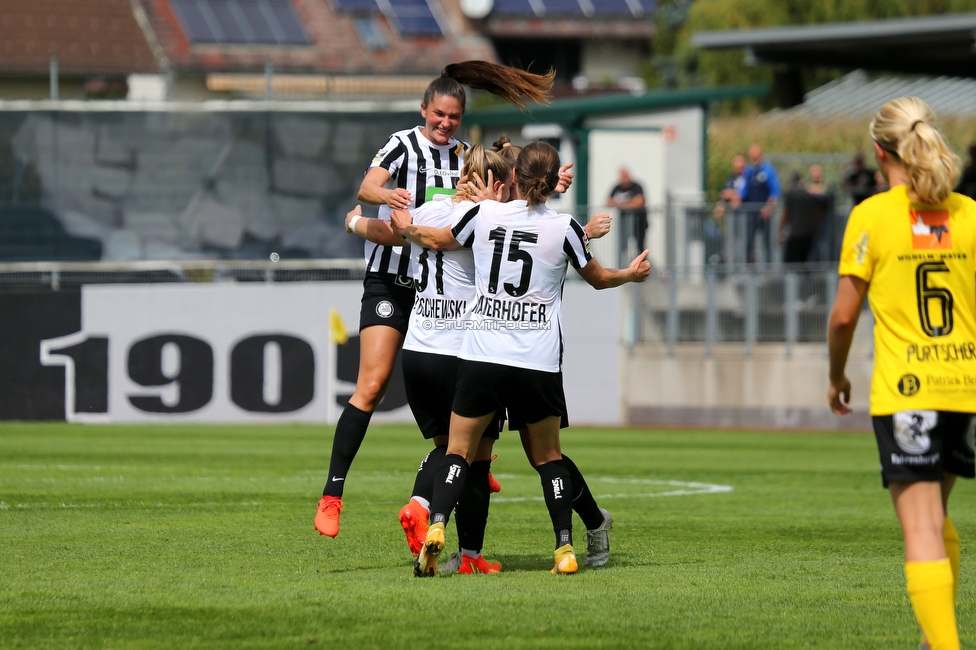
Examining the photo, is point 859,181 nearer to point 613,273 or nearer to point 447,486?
point 613,273

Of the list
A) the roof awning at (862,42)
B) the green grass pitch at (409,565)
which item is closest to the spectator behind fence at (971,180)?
the roof awning at (862,42)

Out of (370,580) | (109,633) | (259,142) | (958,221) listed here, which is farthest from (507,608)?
(259,142)

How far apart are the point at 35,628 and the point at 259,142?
18.5 meters

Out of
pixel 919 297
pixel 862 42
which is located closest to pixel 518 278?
pixel 919 297

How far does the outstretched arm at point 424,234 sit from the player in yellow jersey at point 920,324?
2.25 metres

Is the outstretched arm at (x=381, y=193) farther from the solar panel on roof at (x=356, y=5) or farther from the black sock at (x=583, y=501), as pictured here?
the solar panel on roof at (x=356, y=5)

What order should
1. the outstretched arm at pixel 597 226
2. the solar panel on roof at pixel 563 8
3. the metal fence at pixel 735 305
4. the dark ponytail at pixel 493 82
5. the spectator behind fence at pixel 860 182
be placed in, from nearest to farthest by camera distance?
the outstretched arm at pixel 597 226, the dark ponytail at pixel 493 82, the metal fence at pixel 735 305, the spectator behind fence at pixel 860 182, the solar panel on roof at pixel 563 8

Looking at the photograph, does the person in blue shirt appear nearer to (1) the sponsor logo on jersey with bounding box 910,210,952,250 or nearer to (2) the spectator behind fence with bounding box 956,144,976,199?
(2) the spectator behind fence with bounding box 956,144,976,199

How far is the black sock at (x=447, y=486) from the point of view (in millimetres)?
6656

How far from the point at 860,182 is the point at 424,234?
53.1 feet

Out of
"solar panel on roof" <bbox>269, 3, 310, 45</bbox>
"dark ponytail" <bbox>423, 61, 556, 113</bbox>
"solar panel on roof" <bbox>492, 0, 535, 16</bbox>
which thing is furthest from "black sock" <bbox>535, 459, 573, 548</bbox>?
"solar panel on roof" <bbox>492, 0, 535, 16</bbox>

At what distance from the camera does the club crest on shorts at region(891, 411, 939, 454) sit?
485cm

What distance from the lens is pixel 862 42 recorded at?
22.1 metres

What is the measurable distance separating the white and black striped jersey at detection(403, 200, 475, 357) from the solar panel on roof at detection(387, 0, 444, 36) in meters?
39.8
